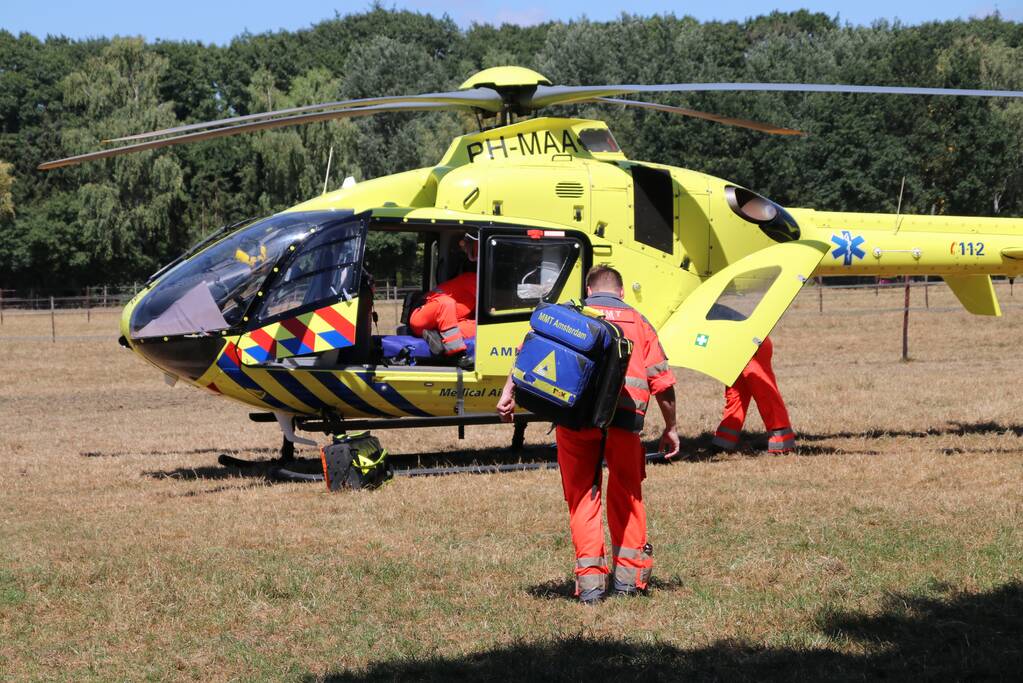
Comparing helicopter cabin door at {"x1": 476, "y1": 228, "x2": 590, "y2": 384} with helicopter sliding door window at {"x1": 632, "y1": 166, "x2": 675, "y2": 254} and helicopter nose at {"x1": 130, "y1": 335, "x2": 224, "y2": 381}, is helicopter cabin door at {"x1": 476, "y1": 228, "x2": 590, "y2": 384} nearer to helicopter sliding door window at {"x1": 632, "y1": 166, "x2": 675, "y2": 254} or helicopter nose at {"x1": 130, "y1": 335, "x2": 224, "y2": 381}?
helicopter sliding door window at {"x1": 632, "y1": 166, "x2": 675, "y2": 254}

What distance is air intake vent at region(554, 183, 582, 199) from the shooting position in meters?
11.3

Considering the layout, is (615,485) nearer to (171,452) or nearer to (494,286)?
(494,286)

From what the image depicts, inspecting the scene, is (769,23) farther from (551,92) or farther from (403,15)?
(551,92)

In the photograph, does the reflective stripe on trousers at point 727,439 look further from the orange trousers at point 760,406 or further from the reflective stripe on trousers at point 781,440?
the reflective stripe on trousers at point 781,440

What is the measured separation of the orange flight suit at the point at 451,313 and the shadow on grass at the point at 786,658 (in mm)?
5418

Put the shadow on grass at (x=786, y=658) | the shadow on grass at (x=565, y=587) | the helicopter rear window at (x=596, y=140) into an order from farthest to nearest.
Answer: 1. the helicopter rear window at (x=596, y=140)
2. the shadow on grass at (x=565, y=587)
3. the shadow on grass at (x=786, y=658)

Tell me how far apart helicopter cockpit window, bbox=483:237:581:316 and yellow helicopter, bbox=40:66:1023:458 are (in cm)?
1

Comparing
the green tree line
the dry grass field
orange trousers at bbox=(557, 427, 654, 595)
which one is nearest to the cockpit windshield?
the dry grass field

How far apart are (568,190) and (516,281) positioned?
108 centimetres

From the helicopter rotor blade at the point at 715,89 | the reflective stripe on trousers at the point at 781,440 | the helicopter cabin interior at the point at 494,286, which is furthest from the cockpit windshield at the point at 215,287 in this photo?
the reflective stripe on trousers at the point at 781,440

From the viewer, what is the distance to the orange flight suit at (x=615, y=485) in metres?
6.40

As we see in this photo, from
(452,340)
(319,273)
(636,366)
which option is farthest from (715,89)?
(636,366)

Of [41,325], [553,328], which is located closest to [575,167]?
[553,328]

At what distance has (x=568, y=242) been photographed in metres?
11.1
